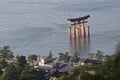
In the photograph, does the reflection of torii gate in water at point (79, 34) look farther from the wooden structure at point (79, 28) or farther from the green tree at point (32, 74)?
the green tree at point (32, 74)

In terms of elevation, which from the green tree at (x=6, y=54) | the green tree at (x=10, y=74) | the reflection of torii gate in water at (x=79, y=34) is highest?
the reflection of torii gate in water at (x=79, y=34)

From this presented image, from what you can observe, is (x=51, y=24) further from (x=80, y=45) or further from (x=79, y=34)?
(x=80, y=45)

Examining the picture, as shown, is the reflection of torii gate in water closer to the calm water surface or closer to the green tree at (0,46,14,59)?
the calm water surface

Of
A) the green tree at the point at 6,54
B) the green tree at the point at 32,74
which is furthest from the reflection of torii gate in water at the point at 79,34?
the green tree at the point at 32,74

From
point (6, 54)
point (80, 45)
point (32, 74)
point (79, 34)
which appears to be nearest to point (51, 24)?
point (79, 34)

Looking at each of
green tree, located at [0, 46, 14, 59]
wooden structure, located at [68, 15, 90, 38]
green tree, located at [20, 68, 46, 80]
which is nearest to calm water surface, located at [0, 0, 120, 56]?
wooden structure, located at [68, 15, 90, 38]

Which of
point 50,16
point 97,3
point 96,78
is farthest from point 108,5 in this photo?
point 96,78
